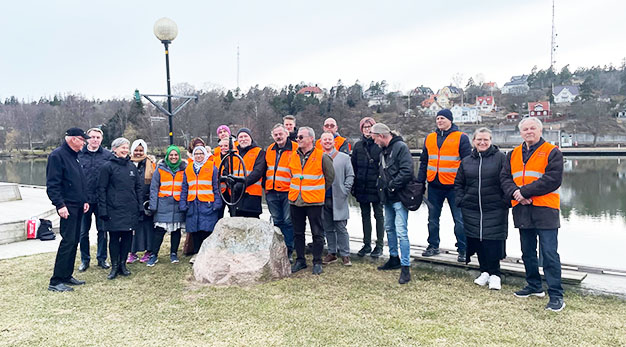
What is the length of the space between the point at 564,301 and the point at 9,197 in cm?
1349

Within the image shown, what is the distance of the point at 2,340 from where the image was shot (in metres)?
3.44

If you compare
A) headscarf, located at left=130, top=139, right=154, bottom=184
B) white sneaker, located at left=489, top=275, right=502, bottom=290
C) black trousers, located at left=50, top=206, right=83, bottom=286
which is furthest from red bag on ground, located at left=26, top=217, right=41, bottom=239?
white sneaker, located at left=489, top=275, right=502, bottom=290

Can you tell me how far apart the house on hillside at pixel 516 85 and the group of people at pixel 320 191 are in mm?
111668

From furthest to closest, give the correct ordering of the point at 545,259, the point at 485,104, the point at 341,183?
the point at 485,104 → the point at 341,183 → the point at 545,259

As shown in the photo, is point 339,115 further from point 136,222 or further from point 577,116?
point 136,222

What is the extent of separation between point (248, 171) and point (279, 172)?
0.48m

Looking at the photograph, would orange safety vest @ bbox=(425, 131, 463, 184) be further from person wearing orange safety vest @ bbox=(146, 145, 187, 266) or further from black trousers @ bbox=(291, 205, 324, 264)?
person wearing orange safety vest @ bbox=(146, 145, 187, 266)

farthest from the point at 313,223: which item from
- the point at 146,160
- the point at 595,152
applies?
the point at 595,152

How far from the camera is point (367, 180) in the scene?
5.52 metres

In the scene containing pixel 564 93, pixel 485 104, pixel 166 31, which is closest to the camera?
pixel 166 31

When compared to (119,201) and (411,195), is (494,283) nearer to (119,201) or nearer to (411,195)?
(411,195)

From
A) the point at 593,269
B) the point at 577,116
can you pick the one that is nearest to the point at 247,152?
the point at 593,269

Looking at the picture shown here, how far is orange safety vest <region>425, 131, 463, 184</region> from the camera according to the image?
5082mm

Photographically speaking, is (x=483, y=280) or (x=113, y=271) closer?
(x=483, y=280)
